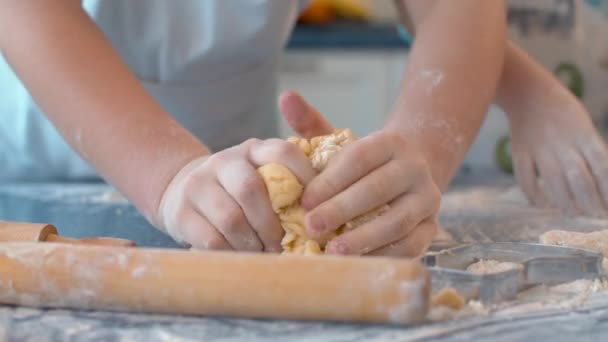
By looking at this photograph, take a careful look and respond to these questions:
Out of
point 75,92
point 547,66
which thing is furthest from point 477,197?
point 75,92

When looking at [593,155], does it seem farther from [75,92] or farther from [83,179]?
[83,179]

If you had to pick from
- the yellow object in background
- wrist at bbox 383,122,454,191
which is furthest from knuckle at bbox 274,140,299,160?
the yellow object in background

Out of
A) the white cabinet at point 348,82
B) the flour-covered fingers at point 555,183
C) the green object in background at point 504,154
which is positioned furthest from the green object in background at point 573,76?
the white cabinet at point 348,82

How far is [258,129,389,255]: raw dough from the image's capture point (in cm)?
73

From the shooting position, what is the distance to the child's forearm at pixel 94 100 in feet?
2.75

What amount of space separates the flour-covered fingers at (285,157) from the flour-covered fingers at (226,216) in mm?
45

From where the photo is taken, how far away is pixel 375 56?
225cm

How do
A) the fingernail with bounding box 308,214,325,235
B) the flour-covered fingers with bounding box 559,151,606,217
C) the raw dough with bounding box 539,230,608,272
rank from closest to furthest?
the fingernail with bounding box 308,214,325,235
the raw dough with bounding box 539,230,608,272
the flour-covered fingers with bounding box 559,151,606,217

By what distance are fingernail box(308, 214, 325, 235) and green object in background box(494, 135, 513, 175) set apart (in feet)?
3.15

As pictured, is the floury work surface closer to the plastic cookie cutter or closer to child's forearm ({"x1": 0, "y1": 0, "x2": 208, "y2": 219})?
the plastic cookie cutter

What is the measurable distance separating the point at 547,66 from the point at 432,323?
1075 millimetres

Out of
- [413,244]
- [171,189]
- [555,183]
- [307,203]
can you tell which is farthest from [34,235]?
[555,183]

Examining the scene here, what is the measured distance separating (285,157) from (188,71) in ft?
1.82

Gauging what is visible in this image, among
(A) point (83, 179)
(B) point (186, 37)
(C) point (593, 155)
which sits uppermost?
(B) point (186, 37)
